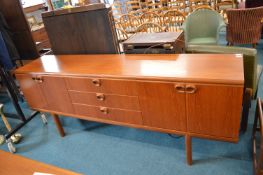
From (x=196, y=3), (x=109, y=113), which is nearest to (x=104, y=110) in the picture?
(x=109, y=113)

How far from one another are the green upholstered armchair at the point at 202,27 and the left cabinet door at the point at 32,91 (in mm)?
1957

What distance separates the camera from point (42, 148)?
2031 mm

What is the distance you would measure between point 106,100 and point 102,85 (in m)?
0.13

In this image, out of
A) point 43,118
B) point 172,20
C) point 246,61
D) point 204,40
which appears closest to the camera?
point 246,61

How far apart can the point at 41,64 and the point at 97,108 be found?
0.69 meters

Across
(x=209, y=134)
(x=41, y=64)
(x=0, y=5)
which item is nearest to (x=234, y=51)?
(x=209, y=134)

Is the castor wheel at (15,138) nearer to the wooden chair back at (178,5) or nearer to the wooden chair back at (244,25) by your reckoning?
the wooden chair back at (244,25)

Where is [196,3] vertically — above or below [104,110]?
above

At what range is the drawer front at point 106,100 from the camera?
148 centimetres

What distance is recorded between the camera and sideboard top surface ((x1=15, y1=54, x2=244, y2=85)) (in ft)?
3.97

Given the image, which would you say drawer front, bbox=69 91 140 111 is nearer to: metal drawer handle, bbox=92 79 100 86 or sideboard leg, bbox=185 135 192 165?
metal drawer handle, bbox=92 79 100 86

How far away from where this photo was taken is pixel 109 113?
64.2 inches

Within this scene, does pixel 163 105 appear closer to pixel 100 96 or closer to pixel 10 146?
pixel 100 96

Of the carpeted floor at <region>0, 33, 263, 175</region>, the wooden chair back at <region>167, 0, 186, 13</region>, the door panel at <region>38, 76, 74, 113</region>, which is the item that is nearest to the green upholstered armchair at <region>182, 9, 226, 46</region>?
the carpeted floor at <region>0, 33, 263, 175</region>
